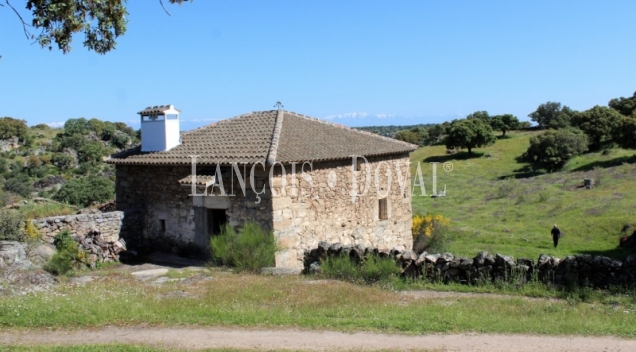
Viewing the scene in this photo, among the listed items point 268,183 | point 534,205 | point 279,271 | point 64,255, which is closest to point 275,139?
point 268,183

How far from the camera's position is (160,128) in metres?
17.0

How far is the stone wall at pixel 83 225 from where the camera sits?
14055 millimetres

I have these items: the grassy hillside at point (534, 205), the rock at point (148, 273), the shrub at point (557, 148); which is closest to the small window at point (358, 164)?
the rock at point (148, 273)

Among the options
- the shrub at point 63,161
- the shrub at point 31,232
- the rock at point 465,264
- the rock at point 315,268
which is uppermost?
the shrub at point 63,161

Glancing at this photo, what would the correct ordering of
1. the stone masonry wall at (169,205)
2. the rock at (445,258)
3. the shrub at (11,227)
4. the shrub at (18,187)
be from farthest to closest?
1. the shrub at (18,187)
2. the stone masonry wall at (169,205)
3. the shrub at (11,227)
4. the rock at (445,258)

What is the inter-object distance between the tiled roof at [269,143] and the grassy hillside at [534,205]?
674 cm

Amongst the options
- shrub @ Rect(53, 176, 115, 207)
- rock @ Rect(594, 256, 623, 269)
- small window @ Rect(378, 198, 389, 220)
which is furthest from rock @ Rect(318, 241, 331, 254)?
shrub @ Rect(53, 176, 115, 207)

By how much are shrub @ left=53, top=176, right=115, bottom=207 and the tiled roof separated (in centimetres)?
1049

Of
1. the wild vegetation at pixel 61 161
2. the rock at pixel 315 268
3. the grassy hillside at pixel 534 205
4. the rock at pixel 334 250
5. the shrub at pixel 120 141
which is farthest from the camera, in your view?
the shrub at pixel 120 141

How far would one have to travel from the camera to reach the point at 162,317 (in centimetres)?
822

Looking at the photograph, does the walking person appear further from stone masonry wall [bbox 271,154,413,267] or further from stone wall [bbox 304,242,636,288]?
stone wall [bbox 304,242,636,288]

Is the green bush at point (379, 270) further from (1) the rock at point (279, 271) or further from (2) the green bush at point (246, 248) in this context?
(2) the green bush at point (246, 248)

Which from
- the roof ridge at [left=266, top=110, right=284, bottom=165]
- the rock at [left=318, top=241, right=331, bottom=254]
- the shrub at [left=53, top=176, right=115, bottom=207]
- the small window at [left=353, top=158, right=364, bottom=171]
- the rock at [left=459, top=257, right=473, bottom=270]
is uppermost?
the roof ridge at [left=266, top=110, right=284, bottom=165]

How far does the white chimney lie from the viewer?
16.9 metres
